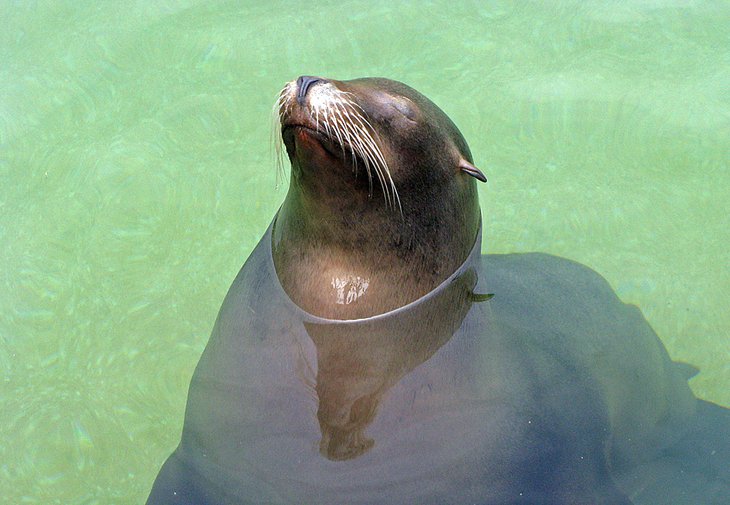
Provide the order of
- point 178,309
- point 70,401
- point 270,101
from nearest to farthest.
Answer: point 70,401
point 178,309
point 270,101

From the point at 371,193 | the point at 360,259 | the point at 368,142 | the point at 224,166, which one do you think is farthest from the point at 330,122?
the point at 224,166

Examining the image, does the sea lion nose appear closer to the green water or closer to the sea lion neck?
the sea lion neck

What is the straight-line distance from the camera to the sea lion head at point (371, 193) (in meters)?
3.03

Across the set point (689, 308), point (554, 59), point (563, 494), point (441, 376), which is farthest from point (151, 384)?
point (554, 59)

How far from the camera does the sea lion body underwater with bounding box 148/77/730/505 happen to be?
3.24 metres

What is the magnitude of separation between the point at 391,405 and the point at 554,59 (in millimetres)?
3508

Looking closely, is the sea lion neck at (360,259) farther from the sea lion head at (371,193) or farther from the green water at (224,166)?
the green water at (224,166)

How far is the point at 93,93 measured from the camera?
5758 mm

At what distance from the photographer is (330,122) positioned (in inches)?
117

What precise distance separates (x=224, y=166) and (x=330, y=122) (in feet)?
8.03

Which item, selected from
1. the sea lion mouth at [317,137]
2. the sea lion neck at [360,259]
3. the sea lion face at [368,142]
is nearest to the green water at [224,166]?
the sea lion neck at [360,259]

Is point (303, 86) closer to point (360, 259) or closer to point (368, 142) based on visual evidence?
point (368, 142)

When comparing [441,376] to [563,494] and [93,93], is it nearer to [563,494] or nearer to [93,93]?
[563,494]

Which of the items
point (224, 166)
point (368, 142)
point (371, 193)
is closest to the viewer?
point (368, 142)
